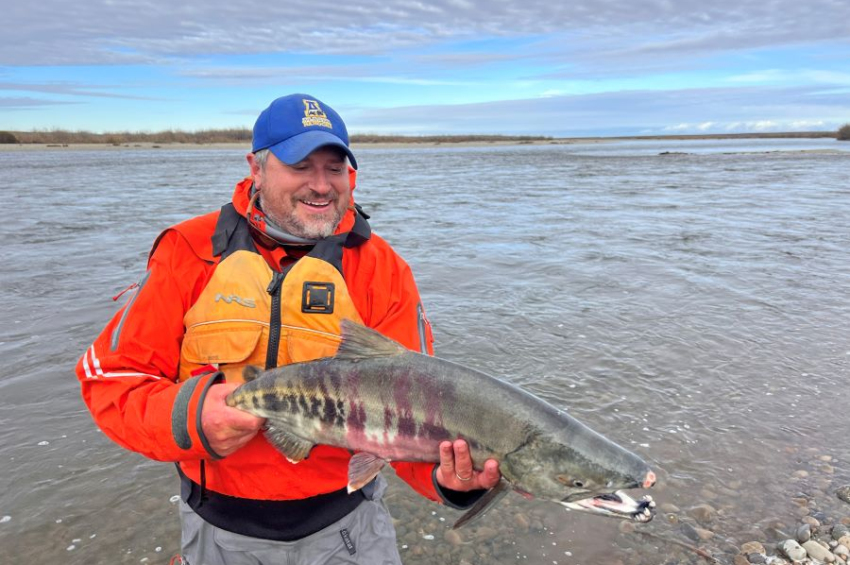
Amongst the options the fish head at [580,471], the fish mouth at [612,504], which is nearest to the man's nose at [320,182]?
the fish head at [580,471]

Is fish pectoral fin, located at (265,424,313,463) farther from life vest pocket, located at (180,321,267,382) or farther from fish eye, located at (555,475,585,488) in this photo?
fish eye, located at (555,475,585,488)

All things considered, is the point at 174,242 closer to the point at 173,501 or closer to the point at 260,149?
the point at 260,149

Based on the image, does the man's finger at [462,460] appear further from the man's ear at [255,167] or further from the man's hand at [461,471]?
the man's ear at [255,167]

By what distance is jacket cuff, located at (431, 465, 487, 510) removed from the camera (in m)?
3.17

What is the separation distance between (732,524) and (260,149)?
184 inches


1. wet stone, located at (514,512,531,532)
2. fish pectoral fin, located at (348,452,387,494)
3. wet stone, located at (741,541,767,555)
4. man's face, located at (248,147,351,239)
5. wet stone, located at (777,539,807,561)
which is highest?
man's face, located at (248,147,351,239)

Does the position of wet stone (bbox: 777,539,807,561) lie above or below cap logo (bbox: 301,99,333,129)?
below

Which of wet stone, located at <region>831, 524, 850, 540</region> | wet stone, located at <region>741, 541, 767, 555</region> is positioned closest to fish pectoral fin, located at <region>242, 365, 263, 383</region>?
wet stone, located at <region>741, 541, 767, 555</region>

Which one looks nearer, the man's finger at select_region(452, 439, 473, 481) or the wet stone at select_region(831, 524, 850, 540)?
the man's finger at select_region(452, 439, 473, 481)

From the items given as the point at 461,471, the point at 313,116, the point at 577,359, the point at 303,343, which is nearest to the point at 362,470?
the point at 461,471

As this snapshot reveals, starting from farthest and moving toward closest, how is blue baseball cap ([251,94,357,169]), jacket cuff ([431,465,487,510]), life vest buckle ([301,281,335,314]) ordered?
blue baseball cap ([251,94,357,169])
life vest buckle ([301,281,335,314])
jacket cuff ([431,465,487,510])

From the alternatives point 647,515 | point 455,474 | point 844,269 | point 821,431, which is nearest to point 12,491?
point 455,474

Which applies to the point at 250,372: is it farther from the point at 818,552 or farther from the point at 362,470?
the point at 818,552

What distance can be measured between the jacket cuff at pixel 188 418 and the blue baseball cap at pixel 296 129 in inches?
52.3
